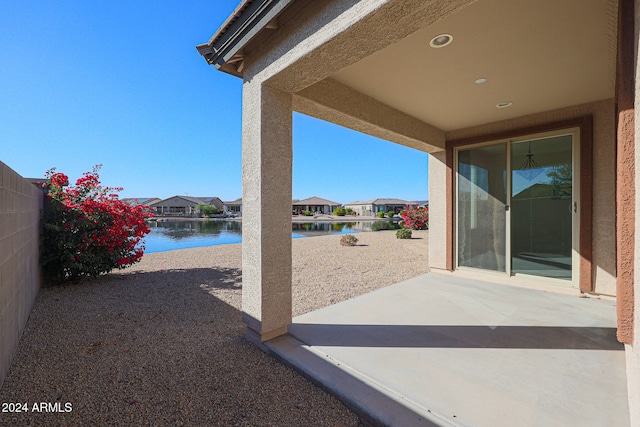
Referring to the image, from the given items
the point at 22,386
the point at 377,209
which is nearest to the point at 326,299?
the point at 22,386

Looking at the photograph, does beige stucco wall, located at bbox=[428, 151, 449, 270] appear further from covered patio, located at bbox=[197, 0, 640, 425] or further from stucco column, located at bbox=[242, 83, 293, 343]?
stucco column, located at bbox=[242, 83, 293, 343]

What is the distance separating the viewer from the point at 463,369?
235 centimetres

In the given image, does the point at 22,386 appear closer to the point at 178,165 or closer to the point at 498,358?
the point at 498,358

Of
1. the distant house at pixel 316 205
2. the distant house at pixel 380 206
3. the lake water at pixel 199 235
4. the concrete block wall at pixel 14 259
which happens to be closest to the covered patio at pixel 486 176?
the concrete block wall at pixel 14 259

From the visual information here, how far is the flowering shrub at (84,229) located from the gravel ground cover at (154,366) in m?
0.49

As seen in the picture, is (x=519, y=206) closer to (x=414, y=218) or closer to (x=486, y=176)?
(x=486, y=176)

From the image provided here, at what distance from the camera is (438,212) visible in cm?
589

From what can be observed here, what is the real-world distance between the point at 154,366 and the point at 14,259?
78.5 inches

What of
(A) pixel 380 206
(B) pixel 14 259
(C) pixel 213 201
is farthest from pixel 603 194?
(C) pixel 213 201

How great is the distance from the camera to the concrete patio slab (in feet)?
6.10

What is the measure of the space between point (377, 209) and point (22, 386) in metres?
55.3

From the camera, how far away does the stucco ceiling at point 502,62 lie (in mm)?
2291

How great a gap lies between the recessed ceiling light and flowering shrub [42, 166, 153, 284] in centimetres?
631

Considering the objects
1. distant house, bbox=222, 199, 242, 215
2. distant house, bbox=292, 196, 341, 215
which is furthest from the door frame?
distant house, bbox=222, 199, 242, 215
